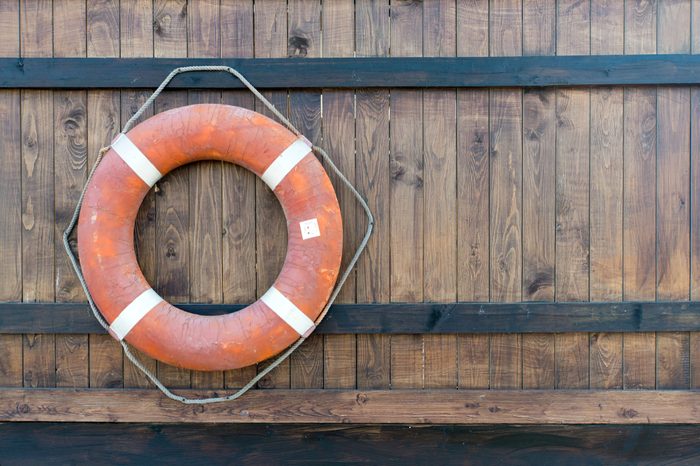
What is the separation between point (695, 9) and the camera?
5.95 feet

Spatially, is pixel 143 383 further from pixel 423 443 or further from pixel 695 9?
pixel 695 9

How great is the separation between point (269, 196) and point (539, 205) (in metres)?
0.92

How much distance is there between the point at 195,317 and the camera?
1738 mm

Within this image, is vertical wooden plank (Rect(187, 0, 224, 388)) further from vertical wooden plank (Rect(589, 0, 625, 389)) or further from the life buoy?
vertical wooden plank (Rect(589, 0, 625, 389))

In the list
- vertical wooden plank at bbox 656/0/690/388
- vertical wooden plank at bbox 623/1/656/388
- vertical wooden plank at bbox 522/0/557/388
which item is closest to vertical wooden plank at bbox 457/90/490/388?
vertical wooden plank at bbox 522/0/557/388

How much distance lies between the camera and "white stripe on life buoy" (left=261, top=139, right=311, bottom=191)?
1.72m

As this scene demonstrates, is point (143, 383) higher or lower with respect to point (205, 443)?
higher

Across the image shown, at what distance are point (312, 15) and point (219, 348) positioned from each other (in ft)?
3.74

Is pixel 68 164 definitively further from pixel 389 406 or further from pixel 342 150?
pixel 389 406

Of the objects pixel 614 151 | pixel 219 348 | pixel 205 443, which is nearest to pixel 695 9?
pixel 614 151

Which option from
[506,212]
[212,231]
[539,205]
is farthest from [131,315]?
[539,205]

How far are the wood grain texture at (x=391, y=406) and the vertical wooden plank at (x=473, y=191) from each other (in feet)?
0.39

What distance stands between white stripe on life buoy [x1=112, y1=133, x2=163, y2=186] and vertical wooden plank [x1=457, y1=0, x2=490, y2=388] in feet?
3.37

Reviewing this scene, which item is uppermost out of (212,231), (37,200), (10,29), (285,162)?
(10,29)
